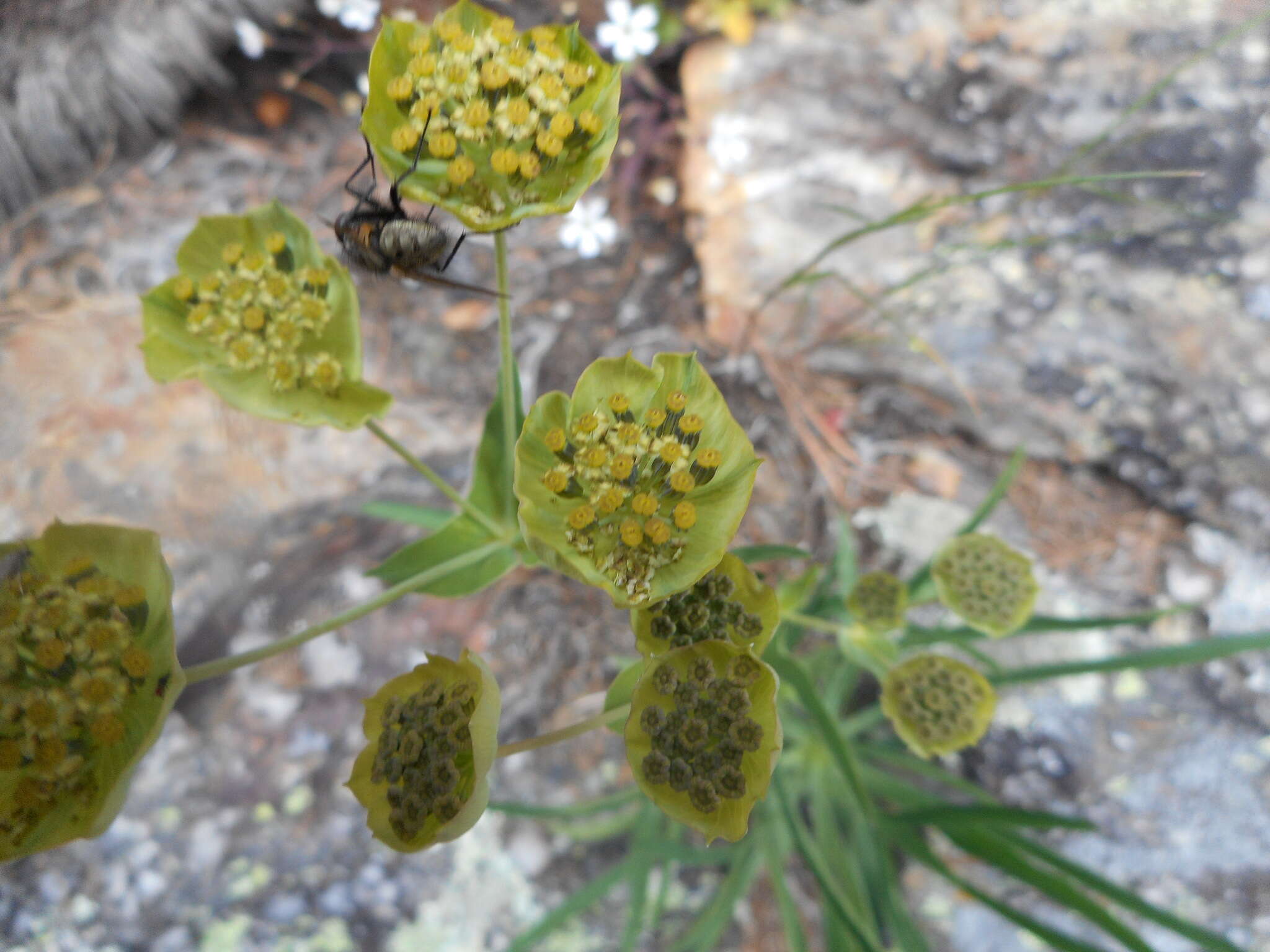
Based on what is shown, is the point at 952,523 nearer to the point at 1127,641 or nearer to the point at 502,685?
the point at 1127,641

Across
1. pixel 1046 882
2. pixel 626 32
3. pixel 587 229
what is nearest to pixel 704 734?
pixel 1046 882

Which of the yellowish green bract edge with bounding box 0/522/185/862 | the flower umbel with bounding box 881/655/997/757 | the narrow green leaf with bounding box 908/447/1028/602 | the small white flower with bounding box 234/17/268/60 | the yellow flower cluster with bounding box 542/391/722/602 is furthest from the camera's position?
the small white flower with bounding box 234/17/268/60

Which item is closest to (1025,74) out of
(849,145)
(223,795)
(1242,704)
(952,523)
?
(849,145)

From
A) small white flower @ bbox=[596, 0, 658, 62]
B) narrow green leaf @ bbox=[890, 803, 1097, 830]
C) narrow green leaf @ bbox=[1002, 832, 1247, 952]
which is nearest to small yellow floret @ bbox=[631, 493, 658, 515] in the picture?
narrow green leaf @ bbox=[890, 803, 1097, 830]

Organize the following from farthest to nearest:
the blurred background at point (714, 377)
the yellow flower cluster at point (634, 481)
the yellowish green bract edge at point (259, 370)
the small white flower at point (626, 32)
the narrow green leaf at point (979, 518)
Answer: the small white flower at point (626, 32) < the blurred background at point (714, 377) < the narrow green leaf at point (979, 518) < the yellowish green bract edge at point (259, 370) < the yellow flower cluster at point (634, 481)

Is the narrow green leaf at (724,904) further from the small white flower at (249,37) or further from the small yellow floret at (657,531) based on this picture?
the small white flower at (249,37)

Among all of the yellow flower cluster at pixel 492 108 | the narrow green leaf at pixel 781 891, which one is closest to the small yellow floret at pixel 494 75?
the yellow flower cluster at pixel 492 108

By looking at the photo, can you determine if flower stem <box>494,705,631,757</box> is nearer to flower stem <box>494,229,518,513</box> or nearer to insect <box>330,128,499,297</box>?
flower stem <box>494,229,518,513</box>
